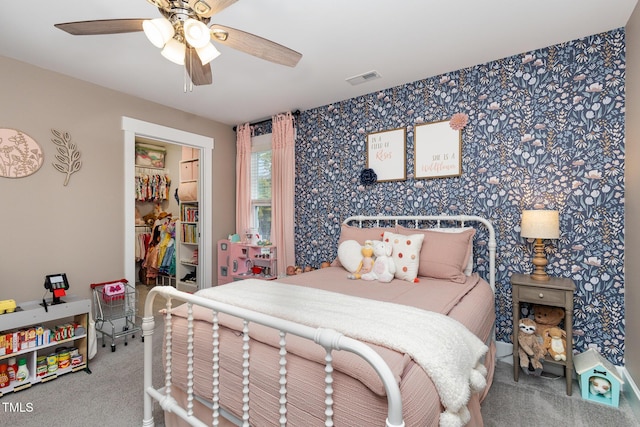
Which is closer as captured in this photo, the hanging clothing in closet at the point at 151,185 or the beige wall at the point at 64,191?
the beige wall at the point at 64,191

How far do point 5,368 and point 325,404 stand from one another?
8.16 feet

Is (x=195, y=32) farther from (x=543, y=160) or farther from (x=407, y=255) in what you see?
(x=543, y=160)

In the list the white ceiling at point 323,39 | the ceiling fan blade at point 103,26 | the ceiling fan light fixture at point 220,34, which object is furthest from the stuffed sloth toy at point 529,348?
the ceiling fan blade at point 103,26

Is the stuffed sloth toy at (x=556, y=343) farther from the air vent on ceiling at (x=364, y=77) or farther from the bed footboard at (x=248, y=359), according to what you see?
the air vent on ceiling at (x=364, y=77)

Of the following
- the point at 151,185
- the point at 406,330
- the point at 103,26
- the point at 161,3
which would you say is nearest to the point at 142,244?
the point at 151,185

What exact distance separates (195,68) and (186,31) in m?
0.43

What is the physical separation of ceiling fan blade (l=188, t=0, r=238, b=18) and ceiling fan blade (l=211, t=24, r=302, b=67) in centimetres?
7

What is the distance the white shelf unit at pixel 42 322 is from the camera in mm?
2166

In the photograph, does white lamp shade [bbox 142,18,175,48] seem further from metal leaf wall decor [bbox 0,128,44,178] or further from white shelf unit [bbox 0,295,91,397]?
white shelf unit [bbox 0,295,91,397]

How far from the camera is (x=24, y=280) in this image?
2.58 meters

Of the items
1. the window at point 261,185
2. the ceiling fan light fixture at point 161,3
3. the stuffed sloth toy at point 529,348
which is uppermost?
the ceiling fan light fixture at point 161,3

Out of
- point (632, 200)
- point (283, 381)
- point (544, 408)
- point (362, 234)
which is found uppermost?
point (632, 200)

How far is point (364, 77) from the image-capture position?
2.86 meters

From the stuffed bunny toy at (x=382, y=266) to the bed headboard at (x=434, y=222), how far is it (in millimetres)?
444
